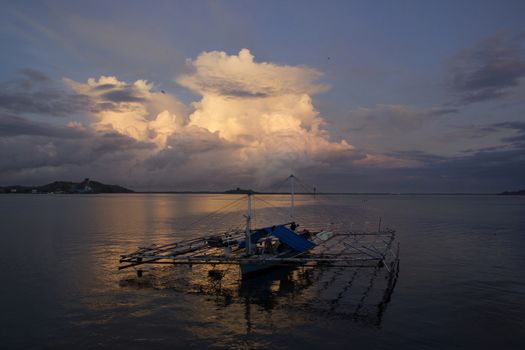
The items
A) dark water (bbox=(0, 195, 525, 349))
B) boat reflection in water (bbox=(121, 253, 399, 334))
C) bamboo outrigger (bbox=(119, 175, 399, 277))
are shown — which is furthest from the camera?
bamboo outrigger (bbox=(119, 175, 399, 277))

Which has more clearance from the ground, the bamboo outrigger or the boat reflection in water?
the bamboo outrigger

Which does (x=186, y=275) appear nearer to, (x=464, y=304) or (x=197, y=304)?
(x=197, y=304)

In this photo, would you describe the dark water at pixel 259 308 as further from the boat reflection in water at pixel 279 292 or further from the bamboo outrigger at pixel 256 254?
the bamboo outrigger at pixel 256 254

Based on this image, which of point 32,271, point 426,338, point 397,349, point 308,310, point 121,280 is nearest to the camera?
point 397,349

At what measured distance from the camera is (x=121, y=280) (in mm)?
27531

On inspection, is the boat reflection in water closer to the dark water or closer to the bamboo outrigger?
the dark water

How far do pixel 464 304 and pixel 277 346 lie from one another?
12876 mm

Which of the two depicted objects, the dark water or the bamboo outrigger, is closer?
the dark water

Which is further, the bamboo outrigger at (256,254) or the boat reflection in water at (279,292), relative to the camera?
the bamboo outrigger at (256,254)

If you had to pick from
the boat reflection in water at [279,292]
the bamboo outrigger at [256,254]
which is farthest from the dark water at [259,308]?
the bamboo outrigger at [256,254]

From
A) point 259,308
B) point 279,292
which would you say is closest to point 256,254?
point 279,292

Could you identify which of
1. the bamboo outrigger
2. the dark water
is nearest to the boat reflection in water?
the dark water

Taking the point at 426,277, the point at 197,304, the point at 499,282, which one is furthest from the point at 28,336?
the point at 499,282

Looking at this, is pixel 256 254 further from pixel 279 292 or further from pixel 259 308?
pixel 259 308
